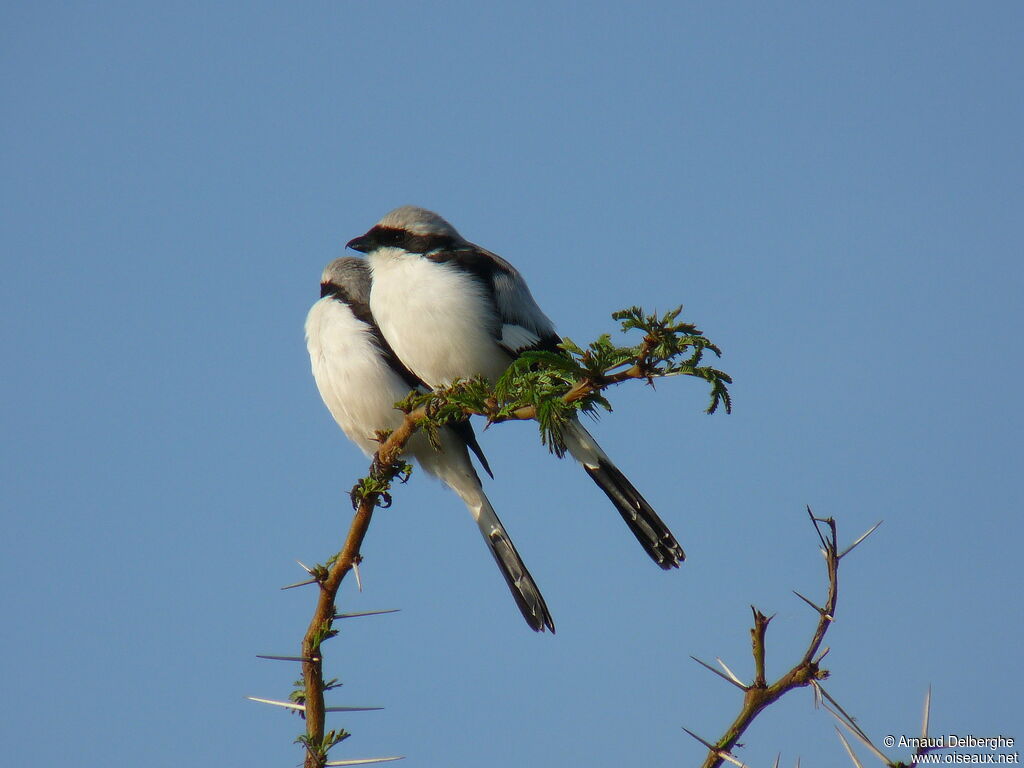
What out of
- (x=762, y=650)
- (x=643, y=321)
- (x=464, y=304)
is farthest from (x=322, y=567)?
(x=464, y=304)

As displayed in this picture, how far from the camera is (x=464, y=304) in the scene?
6.53 m

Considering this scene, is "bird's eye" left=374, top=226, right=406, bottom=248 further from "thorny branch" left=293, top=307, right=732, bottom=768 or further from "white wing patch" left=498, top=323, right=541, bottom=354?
"thorny branch" left=293, top=307, right=732, bottom=768

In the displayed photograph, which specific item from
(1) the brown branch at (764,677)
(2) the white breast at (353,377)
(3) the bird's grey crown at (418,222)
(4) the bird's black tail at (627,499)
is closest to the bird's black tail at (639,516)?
(4) the bird's black tail at (627,499)

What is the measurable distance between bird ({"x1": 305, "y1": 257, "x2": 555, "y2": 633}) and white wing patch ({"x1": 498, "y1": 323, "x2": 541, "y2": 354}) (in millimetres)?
819

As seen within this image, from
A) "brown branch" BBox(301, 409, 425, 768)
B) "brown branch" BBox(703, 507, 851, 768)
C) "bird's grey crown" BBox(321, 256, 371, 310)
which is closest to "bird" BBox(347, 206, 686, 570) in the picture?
"bird's grey crown" BBox(321, 256, 371, 310)

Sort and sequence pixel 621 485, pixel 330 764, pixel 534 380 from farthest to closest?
1. pixel 621 485
2. pixel 534 380
3. pixel 330 764

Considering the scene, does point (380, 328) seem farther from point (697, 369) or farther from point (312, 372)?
point (697, 369)

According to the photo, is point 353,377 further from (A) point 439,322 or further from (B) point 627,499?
(B) point 627,499

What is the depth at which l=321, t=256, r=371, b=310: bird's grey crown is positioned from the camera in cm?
759

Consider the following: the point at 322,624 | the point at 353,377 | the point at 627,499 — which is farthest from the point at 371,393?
the point at 322,624

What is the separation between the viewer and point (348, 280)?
7770mm

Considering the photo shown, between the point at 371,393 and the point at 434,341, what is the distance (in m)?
0.83

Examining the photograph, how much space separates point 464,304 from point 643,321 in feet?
11.4

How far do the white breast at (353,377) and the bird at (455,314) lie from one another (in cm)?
30
